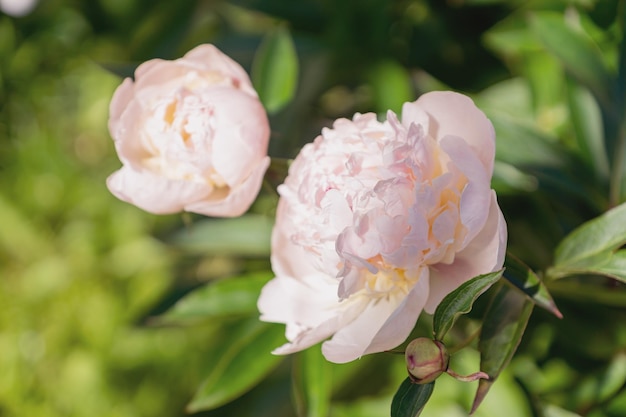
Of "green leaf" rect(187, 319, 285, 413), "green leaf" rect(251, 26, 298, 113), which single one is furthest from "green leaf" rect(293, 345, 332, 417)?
"green leaf" rect(251, 26, 298, 113)

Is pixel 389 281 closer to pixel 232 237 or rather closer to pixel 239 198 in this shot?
pixel 239 198

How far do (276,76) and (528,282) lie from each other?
0.37 meters

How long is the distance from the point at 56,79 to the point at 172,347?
70 centimetres

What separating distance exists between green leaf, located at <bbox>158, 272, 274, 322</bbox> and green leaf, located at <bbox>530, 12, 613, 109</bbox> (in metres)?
0.37

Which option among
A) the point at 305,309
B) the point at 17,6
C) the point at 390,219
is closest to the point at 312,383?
the point at 305,309

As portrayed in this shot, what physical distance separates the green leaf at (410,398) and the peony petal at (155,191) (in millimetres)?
226

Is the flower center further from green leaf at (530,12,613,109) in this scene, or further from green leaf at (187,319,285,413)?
green leaf at (530,12,613,109)

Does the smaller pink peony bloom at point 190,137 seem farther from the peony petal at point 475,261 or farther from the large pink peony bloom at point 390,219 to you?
the peony petal at point 475,261

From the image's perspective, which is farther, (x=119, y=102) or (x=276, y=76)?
(x=276, y=76)

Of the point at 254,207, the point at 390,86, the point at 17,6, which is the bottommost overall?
the point at 254,207

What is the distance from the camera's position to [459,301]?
464 mm

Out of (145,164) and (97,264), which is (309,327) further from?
(97,264)

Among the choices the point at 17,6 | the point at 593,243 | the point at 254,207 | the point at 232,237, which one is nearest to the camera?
the point at 593,243

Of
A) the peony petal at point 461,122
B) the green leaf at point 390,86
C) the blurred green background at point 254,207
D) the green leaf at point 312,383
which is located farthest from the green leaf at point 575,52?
the green leaf at point 312,383
